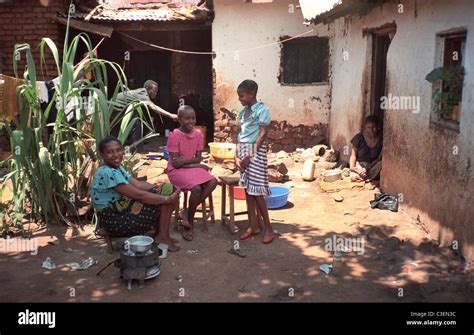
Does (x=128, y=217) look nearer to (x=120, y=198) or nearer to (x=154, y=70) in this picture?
(x=120, y=198)

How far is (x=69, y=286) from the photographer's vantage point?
3.85 meters

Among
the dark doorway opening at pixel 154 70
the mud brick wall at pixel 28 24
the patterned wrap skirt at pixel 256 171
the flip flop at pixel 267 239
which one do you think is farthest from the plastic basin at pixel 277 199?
the dark doorway opening at pixel 154 70

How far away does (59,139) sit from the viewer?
511 cm

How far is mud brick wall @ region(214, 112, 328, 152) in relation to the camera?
10.2m

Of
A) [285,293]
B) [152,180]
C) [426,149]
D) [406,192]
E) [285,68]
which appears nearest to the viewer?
[285,293]

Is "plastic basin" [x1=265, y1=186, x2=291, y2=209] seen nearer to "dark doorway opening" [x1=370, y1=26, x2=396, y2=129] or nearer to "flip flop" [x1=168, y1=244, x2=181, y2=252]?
"flip flop" [x1=168, y1=244, x2=181, y2=252]

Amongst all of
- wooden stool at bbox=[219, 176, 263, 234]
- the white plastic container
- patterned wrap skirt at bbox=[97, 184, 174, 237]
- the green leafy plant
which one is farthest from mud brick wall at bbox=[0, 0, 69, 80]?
the green leafy plant

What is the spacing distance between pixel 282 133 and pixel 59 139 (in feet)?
19.8

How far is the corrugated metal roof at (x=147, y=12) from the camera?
32.5 feet

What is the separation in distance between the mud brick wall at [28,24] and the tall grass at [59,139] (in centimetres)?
446

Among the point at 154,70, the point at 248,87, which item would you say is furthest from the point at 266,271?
the point at 154,70
